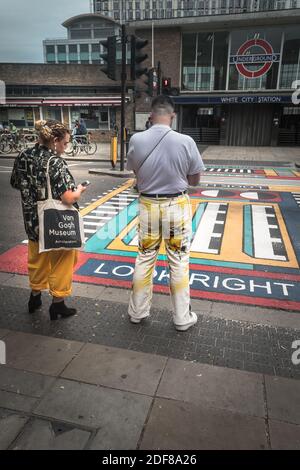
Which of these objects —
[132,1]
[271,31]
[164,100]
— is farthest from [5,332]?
[132,1]

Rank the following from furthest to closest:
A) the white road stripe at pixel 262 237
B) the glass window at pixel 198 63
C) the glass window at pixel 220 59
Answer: the glass window at pixel 198 63 → the glass window at pixel 220 59 → the white road stripe at pixel 262 237

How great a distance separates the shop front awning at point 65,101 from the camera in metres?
26.8

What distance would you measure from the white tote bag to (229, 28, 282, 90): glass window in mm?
24700

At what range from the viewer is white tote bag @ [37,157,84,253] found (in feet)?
10.3

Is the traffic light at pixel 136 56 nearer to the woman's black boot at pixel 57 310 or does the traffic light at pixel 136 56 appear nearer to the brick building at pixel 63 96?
the woman's black boot at pixel 57 310

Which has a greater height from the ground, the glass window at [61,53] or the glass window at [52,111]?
the glass window at [61,53]

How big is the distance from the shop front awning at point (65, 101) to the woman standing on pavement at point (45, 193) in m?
24.8

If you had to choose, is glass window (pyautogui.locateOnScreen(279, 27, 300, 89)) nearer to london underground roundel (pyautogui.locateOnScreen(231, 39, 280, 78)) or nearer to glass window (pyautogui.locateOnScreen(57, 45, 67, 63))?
london underground roundel (pyautogui.locateOnScreen(231, 39, 280, 78))

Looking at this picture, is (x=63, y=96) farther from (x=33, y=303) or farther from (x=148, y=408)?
(x=148, y=408)

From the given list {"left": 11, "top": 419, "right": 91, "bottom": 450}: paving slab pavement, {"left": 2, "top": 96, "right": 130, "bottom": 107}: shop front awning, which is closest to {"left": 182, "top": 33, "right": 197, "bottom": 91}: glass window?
{"left": 2, "top": 96, "right": 130, "bottom": 107}: shop front awning

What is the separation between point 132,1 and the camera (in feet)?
352

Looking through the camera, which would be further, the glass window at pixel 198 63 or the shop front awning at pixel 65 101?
the shop front awning at pixel 65 101

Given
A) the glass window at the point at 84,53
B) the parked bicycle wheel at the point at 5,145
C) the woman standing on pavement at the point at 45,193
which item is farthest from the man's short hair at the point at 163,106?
the glass window at the point at 84,53
